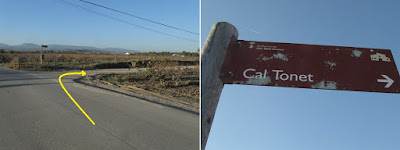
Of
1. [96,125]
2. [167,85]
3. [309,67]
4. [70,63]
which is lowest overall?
[96,125]

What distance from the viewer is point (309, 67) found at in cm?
120

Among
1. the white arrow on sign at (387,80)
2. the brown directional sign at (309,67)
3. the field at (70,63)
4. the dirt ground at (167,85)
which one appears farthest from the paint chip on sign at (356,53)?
the field at (70,63)

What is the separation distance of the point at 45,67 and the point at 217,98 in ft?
66.6

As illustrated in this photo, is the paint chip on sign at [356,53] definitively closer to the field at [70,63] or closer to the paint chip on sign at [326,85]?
the paint chip on sign at [326,85]

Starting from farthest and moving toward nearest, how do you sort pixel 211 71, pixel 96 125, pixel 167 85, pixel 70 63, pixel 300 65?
1. pixel 70 63
2. pixel 167 85
3. pixel 96 125
4. pixel 300 65
5. pixel 211 71

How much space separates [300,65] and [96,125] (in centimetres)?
397

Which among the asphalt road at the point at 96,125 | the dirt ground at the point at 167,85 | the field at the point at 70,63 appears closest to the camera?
the asphalt road at the point at 96,125

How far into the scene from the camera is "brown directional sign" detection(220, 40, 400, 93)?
1.18m

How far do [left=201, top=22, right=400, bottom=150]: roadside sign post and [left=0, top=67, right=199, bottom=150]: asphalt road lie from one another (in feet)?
7.97

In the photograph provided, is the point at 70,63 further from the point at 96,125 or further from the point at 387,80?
the point at 387,80

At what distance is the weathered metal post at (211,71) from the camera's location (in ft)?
3.51

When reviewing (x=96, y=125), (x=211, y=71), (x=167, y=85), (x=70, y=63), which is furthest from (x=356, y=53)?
(x=70, y=63)

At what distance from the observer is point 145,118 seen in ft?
15.3

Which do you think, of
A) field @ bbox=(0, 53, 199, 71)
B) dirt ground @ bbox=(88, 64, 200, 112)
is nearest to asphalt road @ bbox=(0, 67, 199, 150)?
dirt ground @ bbox=(88, 64, 200, 112)
